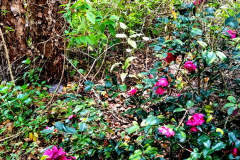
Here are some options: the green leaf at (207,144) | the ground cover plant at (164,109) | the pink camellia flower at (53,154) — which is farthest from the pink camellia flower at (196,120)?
the pink camellia flower at (53,154)

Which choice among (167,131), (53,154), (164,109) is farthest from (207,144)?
(53,154)

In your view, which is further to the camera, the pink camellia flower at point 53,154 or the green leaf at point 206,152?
the pink camellia flower at point 53,154

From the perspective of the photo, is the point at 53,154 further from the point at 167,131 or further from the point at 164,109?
the point at 164,109

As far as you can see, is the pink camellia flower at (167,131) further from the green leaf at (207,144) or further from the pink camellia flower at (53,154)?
the pink camellia flower at (53,154)

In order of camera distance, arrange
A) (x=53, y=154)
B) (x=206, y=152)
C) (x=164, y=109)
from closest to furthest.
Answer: (x=206, y=152)
(x=53, y=154)
(x=164, y=109)

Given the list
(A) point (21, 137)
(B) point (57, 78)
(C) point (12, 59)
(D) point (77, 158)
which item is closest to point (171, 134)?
(D) point (77, 158)

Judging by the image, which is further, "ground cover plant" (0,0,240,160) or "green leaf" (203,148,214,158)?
"ground cover plant" (0,0,240,160)

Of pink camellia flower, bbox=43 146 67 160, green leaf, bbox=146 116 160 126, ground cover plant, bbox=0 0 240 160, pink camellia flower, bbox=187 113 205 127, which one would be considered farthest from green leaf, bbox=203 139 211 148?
pink camellia flower, bbox=43 146 67 160

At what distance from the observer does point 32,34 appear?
2.32 meters

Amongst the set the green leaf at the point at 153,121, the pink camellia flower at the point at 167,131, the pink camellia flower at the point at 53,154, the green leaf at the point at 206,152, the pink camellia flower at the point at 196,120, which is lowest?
the pink camellia flower at the point at 53,154

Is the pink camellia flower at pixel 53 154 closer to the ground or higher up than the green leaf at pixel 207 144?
closer to the ground

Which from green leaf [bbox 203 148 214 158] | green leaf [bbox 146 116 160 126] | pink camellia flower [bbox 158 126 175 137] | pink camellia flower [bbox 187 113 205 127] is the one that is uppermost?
green leaf [bbox 146 116 160 126]

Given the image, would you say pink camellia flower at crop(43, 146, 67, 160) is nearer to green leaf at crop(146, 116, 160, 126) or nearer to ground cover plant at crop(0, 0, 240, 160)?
ground cover plant at crop(0, 0, 240, 160)

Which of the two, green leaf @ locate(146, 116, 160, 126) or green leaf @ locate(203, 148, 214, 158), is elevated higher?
green leaf @ locate(146, 116, 160, 126)
